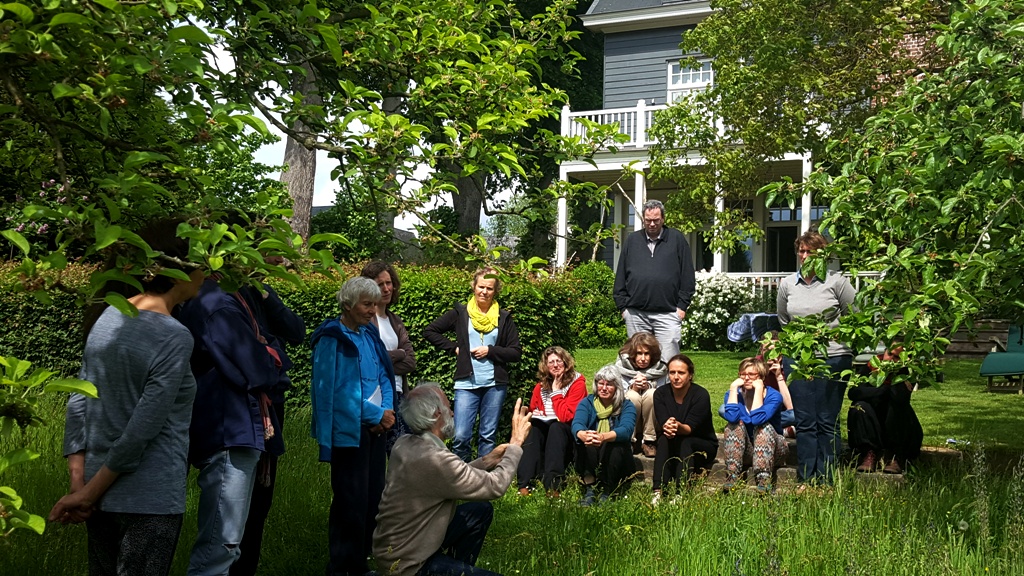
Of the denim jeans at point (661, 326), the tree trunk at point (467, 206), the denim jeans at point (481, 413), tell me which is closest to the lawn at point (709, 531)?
the denim jeans at point (481, 413)

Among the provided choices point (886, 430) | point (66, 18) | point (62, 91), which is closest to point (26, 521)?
point (62, 91)

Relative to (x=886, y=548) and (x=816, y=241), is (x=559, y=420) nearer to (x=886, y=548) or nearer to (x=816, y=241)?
(x=816, y=241)

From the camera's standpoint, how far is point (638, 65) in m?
28.1

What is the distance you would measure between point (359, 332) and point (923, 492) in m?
4.00

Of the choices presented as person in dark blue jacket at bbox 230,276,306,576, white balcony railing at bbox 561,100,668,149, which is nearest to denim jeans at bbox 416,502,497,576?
person in dark blue jacket at bbox 230,276,306,576

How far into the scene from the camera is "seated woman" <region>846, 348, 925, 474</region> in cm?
800

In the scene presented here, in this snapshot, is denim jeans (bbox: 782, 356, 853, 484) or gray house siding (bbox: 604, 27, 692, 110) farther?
gray house siding (bbox: 604, 27, 692, 110)

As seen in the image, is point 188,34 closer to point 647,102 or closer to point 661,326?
point 661,326

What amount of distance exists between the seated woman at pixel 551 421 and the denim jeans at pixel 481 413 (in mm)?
372

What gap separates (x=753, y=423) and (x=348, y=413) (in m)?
3.60

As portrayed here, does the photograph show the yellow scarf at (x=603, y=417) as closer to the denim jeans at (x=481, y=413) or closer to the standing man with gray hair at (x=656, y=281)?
the denim jeans at (x=481, y=413)

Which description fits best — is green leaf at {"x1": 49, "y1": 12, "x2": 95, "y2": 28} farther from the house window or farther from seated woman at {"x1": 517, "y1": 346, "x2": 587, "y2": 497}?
the house window

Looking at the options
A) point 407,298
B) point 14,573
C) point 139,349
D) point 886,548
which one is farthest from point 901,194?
point 407,298

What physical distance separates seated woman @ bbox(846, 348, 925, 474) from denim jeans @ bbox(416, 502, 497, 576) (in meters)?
3.76
